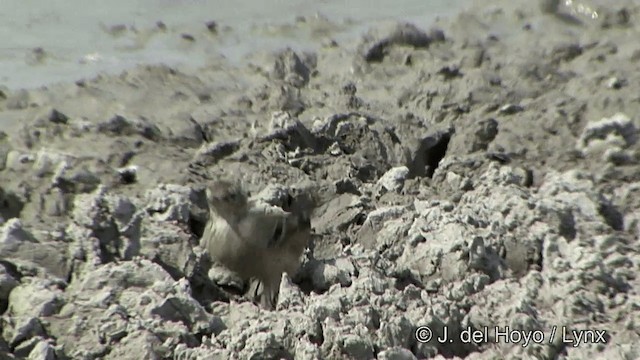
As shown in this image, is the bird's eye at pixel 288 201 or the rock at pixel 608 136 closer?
the bird's eye at pixel 288 201

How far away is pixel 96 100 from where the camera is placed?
14.8 feet

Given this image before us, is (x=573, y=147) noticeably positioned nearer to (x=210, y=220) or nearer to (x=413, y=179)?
(x=413, y=179)

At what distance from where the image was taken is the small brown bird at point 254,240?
10.1 ft

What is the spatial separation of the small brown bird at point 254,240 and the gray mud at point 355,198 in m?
0.07

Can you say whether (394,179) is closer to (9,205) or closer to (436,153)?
(436,153)

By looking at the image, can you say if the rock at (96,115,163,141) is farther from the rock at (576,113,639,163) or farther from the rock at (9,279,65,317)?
the rock at (576,113,639,163)

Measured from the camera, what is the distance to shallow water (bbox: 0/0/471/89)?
5.24m

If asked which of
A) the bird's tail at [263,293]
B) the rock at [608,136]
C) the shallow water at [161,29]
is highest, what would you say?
the shallow water at [161,29]

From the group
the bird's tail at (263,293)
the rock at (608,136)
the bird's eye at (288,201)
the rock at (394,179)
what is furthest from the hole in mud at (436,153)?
the bird's tail at (263,293)

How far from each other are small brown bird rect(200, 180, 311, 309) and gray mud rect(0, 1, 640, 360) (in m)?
0.07

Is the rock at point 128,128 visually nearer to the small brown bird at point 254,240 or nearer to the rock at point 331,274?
the small brown bird at point 254,240

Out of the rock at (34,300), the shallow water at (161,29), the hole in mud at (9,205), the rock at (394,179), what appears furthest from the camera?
the shallow water at (161,29)

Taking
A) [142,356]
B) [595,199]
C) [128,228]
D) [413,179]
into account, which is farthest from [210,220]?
[595,199]

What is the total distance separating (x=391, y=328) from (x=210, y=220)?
0.77 metres
